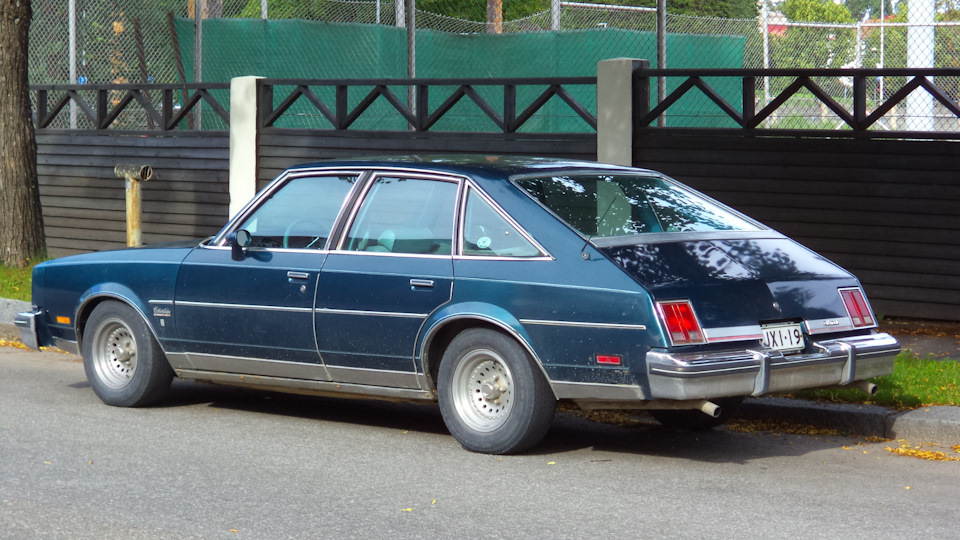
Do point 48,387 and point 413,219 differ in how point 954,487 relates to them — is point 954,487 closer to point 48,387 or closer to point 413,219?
point 413,219

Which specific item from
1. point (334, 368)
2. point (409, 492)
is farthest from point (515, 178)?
point (409, 492)

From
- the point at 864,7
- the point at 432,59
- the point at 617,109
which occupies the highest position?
the point at 864,7

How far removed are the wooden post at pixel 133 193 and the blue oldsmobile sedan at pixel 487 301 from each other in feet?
17.1

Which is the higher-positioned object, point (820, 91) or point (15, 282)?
point (820, 91)

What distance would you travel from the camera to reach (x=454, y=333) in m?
6.62

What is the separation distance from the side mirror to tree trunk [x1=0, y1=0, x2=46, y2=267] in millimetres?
7744

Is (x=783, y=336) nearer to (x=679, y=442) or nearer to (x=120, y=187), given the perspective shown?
(x=679, y=442)

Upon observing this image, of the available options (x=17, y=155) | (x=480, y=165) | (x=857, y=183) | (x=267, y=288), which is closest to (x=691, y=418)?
(x=480, y=165)

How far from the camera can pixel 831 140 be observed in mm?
11172

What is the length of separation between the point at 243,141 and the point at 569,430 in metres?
8.45

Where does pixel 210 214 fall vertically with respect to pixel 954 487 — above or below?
above

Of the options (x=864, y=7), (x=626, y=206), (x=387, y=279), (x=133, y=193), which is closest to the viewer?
(x=387, y=279)

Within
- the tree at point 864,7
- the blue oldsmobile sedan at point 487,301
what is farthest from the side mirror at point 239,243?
the tree at point 864,7

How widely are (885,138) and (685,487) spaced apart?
6.12 m
